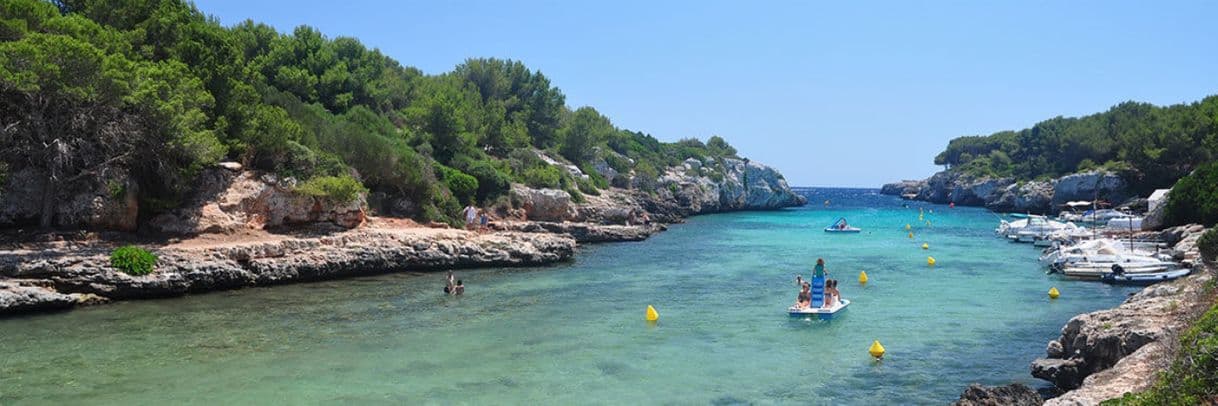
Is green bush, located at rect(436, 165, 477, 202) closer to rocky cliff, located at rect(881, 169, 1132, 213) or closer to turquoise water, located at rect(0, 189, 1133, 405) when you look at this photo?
turquoise water, located at rect(0, 189, 1133, 405)

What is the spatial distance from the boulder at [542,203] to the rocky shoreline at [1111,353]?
34639 mm

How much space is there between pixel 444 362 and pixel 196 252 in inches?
498

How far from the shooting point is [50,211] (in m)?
23.5

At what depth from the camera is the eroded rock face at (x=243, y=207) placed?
26656 mm

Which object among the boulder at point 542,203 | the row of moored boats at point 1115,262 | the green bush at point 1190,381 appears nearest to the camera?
the green bush at point 1190,381

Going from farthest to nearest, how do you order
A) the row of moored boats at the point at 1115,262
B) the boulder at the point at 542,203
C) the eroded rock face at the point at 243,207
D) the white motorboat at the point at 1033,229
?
the white motorboat at the point at 1033,229, the boulder at the point at 542,203, the row of moored boats at the point at 1115,262, the eroded rock face at the point at 243,207

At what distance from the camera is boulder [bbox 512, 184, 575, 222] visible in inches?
1871

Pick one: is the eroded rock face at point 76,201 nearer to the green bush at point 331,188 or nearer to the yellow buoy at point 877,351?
the green bush at point 331,188

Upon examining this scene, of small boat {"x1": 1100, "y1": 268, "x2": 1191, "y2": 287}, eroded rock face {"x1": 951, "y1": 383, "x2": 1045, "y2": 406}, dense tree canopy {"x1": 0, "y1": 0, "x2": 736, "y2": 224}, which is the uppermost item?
dense tree canopy {"x1": 0, "y1": 0, "x2": 736, "y2": 224}

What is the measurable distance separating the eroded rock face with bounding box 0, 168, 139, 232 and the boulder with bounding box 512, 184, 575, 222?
24.2 meters

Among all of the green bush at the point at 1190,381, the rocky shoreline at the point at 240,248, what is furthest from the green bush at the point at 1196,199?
the green bush at the point at 1190,381

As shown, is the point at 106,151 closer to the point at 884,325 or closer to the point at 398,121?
the point at 884,325

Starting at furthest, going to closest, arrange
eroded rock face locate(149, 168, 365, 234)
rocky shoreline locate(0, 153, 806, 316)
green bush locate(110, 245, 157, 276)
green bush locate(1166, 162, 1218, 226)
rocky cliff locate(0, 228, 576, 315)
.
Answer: green bush locate(1166, 162, 1218, 226) < eroded rock face locate(149, 168, 365, 234) < green bush locate(110, 245, 157, 276) < rocky shoreline locate(0, 153, 806, 316) < rocky cliff locate(0, 228, 576, 315)

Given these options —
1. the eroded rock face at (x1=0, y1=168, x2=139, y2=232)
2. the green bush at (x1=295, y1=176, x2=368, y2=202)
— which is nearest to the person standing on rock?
the green bush at (x1=295, y1=176, x2=368, y2=202)
